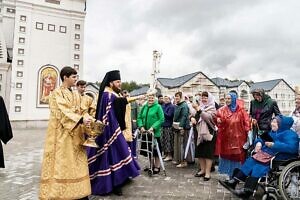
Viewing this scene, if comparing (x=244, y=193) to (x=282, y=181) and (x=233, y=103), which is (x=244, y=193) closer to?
(x=282, y=181)

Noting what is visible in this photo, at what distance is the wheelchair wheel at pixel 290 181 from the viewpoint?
3.61 m

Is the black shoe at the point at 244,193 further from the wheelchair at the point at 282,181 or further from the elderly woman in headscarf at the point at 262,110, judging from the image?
the elderly woman in headscarf at the point at 262,110

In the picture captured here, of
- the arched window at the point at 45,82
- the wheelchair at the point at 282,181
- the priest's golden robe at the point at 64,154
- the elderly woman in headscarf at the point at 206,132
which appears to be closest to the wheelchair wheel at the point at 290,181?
the wheelchair at the point at 282,181

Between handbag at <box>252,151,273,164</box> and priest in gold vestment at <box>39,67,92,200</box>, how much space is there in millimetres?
2264

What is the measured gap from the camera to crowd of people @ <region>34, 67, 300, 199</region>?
12.1 feet

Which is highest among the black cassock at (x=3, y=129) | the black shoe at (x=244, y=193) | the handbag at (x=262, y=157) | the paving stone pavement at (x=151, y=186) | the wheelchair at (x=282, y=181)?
the black cassock at (x=3, y=129)

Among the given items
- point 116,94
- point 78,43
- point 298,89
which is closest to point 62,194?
point 116,94

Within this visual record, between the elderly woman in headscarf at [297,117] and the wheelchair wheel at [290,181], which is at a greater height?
the elderly woman in headscarf at [297,117]

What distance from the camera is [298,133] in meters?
4.37

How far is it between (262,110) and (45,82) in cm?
1848

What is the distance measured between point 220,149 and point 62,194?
270 cm

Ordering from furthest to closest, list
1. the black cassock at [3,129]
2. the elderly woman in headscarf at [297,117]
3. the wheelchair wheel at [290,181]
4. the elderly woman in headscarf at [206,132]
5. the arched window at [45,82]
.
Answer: the arched window at [45,82] → the black cassock at [3,129] → the elderly woman in headscarf at [206,132] → the elderly woman in headscarf at [297,117] → the wheelchair wheel at [290,181]

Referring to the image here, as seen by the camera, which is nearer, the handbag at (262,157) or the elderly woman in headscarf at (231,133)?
the handbag at (262,157)

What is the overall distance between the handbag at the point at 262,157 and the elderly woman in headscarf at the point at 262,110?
45.5 inches
